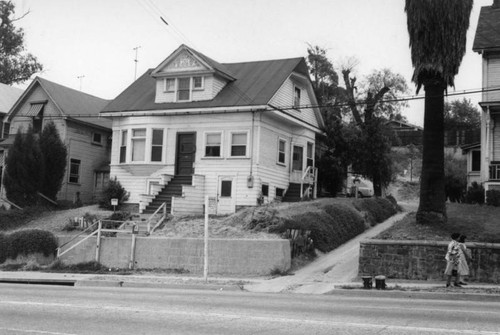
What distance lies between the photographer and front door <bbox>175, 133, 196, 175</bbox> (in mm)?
30547

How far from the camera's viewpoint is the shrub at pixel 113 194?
3058 cm

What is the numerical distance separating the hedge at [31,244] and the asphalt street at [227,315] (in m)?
9.81

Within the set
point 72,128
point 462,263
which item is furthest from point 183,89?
point 462,263

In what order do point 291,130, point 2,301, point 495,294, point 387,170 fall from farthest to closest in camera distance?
point 387,170 → point 291,130 → point 495,294 → point 2,301


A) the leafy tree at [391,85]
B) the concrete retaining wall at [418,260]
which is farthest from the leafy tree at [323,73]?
the concrete retaining wall at [418,260]

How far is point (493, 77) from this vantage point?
2872 cm

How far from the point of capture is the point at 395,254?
18484 mm

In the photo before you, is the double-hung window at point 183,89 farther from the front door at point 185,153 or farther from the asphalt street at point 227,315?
the asphalt street at point 227,315

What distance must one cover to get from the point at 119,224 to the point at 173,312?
51.6 feet

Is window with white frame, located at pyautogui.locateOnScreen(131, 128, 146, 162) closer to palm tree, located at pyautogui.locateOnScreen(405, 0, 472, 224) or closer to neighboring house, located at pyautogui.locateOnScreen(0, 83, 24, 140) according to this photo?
neighboring house, located at pyautogui.locateOnScreen(0, 83, 24, 140)

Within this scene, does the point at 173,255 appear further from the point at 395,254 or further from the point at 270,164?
the point at 270,164

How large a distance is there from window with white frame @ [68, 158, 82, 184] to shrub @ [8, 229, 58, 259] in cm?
1258

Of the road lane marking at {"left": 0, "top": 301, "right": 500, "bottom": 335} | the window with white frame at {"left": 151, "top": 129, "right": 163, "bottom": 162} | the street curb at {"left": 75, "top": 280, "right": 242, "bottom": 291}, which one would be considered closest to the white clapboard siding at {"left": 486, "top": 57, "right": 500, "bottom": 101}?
the window with white frame at {"left": 151, "top": 129, "right": 163, "bottom": 162}

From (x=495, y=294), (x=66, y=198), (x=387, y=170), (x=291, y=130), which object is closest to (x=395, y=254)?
(x=495, y=294)
